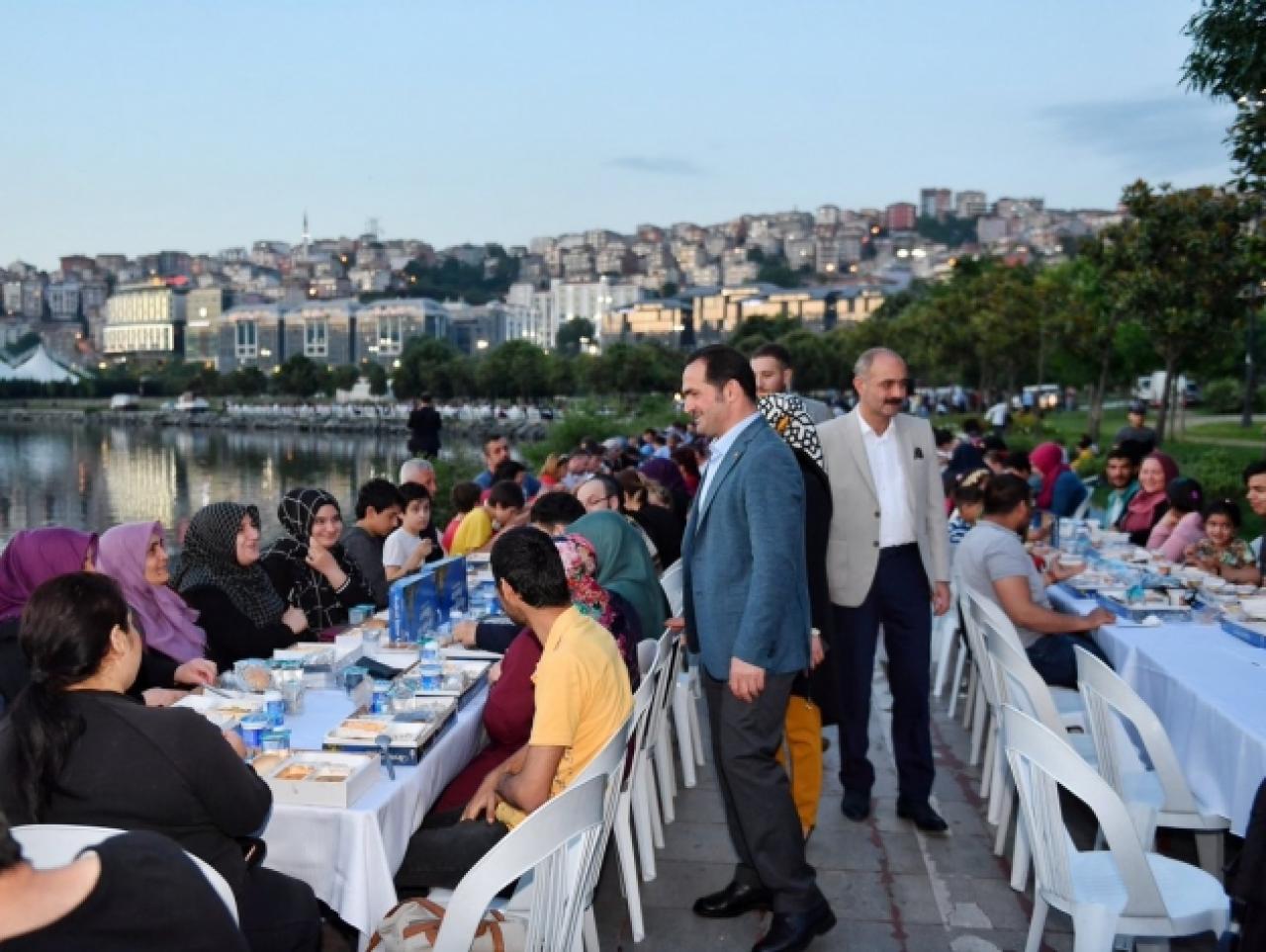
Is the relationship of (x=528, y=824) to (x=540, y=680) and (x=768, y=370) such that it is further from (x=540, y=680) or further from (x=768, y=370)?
(x=768, y=370)

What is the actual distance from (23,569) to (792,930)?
103 inches

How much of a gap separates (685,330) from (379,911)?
134 meters

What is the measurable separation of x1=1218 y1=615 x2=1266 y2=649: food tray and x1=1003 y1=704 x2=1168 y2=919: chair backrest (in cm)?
179

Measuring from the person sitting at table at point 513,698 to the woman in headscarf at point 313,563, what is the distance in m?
1.78

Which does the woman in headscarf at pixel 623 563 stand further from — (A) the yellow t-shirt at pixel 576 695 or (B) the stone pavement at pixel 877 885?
(A) the yellow t-shirt at pixel 576 695

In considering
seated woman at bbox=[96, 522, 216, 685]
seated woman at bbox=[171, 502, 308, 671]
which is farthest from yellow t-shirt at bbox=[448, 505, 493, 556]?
seated woman at bbox=[96, 522, 216, 685]

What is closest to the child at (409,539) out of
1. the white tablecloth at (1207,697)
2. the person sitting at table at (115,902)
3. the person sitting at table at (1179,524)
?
the white tablecloth at (1207,697)

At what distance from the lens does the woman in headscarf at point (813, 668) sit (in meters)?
3.72

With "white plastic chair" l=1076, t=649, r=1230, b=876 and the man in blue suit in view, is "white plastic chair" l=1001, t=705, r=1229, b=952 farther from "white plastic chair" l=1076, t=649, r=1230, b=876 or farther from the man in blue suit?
the man in blue suit

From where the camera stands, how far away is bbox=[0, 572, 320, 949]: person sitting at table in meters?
2.16

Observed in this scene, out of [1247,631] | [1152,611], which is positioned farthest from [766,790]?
[1152,611]

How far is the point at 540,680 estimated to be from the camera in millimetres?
2803

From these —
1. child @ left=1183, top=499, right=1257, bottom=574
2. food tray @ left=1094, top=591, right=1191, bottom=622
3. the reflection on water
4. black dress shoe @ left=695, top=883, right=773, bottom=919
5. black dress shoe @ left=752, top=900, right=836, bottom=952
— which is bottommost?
the reflection on water

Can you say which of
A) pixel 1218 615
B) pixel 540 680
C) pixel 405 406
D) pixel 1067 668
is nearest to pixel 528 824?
pixel 540 680
